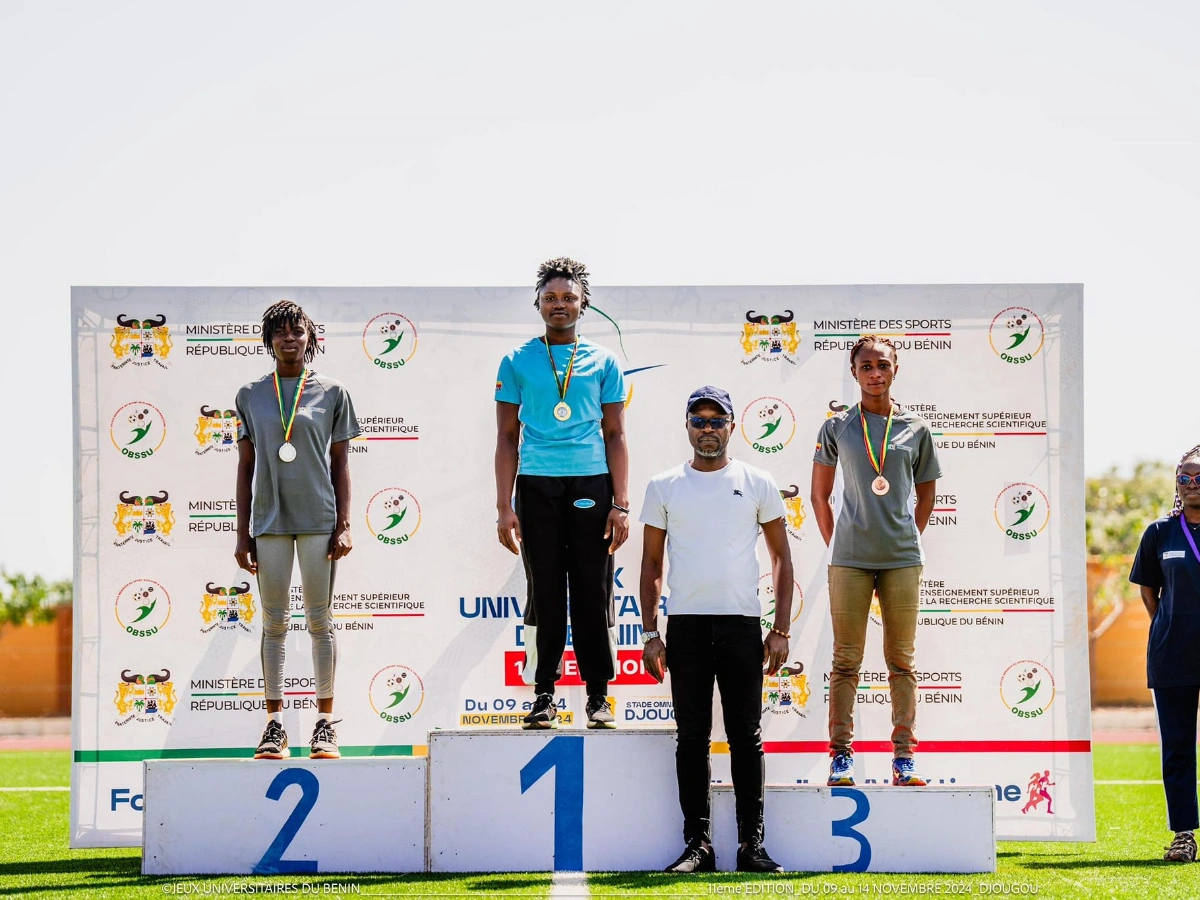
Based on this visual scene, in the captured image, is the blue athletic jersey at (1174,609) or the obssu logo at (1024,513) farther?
the obssu logo at (1024,513)

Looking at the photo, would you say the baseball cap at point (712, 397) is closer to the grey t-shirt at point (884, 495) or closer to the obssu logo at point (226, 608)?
the grey t-shirt at point (884, 495)

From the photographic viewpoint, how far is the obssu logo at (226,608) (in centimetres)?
604

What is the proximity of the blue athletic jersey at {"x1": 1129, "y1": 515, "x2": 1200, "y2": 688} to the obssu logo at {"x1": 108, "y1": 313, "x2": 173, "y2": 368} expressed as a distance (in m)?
4.50

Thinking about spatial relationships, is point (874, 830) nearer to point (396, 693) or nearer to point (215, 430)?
point (396, 693)

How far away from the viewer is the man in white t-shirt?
4480 millimetres

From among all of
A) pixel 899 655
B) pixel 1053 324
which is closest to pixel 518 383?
pixel 899 655

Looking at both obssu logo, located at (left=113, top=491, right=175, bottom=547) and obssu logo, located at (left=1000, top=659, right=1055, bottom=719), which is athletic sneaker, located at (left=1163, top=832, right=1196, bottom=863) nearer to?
obssu logo, located at (left=1000, top=659, right=1055, bottom=719)

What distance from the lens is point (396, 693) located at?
5.99m

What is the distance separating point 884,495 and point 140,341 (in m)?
3.51

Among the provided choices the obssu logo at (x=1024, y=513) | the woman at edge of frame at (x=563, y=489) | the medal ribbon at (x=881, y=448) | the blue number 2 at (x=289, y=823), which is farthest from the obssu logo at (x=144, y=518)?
the obssu logo at (x=1024, y=513)

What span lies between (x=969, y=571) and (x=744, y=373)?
1419mm

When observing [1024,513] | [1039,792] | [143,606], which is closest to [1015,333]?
[1024,513]

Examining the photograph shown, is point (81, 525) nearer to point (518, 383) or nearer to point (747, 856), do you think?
point (518, 383)

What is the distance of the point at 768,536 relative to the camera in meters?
4.68
